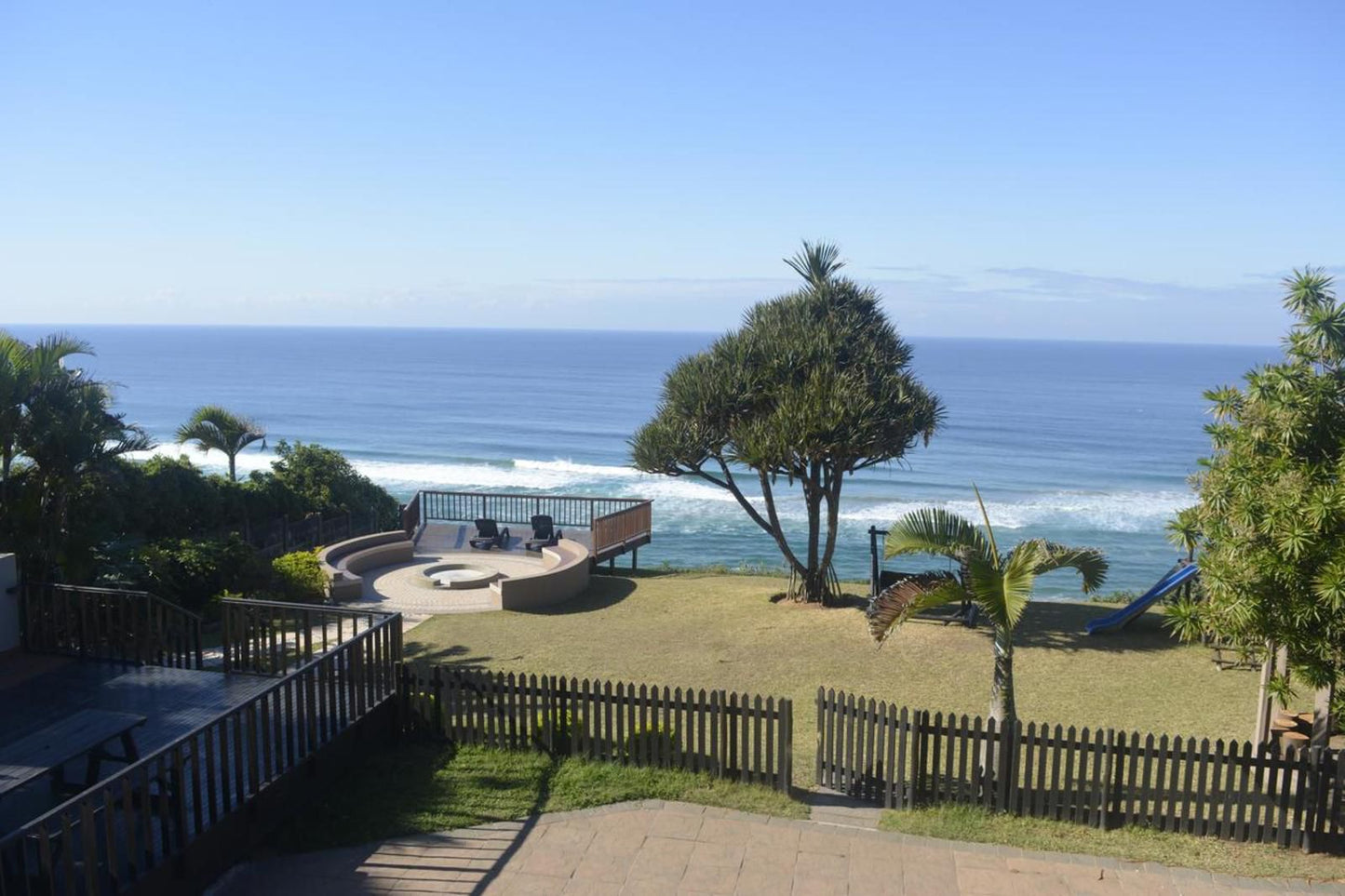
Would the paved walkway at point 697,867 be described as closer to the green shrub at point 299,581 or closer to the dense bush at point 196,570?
the dense bush at point 196,570

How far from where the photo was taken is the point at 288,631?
15.8 metres

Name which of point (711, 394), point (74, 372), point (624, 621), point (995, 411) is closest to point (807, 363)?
point (711, 394)

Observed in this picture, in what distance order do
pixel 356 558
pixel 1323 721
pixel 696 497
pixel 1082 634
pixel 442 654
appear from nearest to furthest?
pixel 1323 721 < pixel 442 654 < pixel 1082 634 < pixel 356 558 < pixel 696 497

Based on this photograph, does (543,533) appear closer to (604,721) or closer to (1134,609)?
(1134,609)

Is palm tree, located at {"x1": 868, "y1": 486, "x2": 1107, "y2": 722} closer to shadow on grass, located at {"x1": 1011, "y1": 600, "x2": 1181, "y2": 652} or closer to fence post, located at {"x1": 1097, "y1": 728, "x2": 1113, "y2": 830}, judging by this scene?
fence post, located at {"x1": 1097, "y1": 728, "x2": 1113, "y2": 830}

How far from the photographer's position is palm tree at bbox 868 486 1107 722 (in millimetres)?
9125

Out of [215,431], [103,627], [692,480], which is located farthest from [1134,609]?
[692,480]

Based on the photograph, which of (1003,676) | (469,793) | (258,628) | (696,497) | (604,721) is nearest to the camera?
(469,793)

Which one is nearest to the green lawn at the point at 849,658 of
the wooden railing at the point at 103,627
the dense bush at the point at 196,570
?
the dense bush at the point at 196,570

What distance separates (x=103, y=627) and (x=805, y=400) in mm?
11351

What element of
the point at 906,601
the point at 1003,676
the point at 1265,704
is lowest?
the point at 1265,704

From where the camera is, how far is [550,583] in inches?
735

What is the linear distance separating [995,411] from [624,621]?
85702 millimetres

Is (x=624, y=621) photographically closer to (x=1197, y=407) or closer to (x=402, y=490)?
(x=402, y=490)
